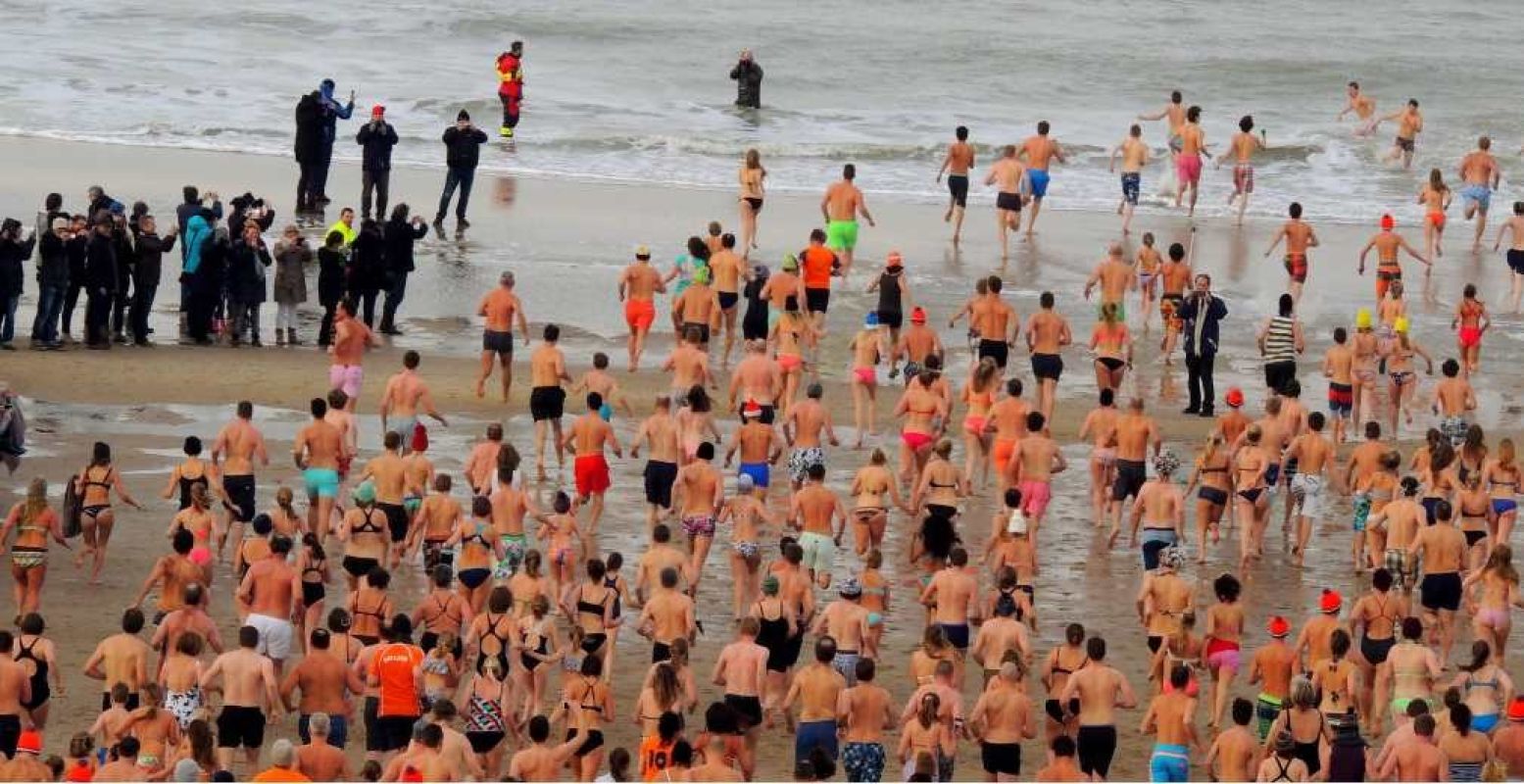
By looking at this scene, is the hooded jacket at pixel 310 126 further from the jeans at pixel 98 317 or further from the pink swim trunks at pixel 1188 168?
the pink swim trunks at pixel 1188 168

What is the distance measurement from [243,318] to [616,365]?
3.75 metres

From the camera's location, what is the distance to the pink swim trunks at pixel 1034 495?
20422mm

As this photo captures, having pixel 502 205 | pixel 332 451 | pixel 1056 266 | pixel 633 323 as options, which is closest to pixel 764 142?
pixel 502 205

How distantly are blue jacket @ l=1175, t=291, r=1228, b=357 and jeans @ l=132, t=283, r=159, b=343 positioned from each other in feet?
32.6

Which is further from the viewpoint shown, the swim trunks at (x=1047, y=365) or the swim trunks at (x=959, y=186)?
the swim trunks at (x=959, y=186)

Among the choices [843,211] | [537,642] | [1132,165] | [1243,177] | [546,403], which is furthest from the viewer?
[1243,177]

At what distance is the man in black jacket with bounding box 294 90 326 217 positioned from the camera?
105ft

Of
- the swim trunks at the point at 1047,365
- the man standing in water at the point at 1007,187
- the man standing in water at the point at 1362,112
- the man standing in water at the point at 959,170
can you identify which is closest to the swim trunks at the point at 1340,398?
the swim trunks at the point at 1047,365

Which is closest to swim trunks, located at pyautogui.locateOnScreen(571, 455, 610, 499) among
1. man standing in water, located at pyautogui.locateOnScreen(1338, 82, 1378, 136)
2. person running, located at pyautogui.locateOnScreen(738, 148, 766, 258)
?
person running, located at pyautogui.locateOnScreen(738, 148, 766, 258)

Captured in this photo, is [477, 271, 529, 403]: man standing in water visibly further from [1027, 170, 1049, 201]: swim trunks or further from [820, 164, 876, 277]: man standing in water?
[1027, 170, 1049, 201]: swim trunks

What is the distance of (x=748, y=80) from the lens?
46969mm

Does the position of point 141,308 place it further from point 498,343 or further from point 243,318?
point 498,343

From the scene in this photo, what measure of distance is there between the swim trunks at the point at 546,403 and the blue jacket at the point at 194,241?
17.0 ft

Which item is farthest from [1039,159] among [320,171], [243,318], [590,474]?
[590,474]
